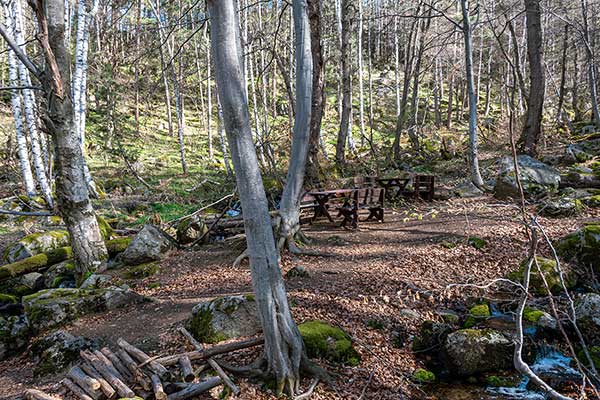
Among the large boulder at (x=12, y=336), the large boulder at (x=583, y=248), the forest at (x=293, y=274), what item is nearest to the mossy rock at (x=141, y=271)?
the forest at (x=293, y=274)

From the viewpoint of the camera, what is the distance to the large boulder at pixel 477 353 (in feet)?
16.6

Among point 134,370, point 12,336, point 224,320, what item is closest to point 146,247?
point 12,336

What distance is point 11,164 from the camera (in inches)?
645

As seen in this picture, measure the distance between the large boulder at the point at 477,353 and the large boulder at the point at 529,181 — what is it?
6243mm

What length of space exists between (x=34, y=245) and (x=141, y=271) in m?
3.57

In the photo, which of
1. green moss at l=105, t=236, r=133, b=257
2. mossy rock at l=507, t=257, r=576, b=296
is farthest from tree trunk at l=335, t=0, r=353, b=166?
mossy rock at l=507, t=257, r=576, b=296

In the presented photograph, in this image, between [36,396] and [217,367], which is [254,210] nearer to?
[217,367]

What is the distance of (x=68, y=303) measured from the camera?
6.06 metres

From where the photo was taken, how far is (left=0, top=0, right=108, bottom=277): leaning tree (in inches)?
278

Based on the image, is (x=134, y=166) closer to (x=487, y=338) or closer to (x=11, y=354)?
(x=11, y=354)

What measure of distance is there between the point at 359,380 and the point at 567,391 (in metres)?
2.55

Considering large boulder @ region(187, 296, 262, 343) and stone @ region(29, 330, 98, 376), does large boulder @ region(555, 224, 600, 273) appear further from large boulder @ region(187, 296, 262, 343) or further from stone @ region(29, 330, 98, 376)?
stone @ region(29, 330, 98, 376)

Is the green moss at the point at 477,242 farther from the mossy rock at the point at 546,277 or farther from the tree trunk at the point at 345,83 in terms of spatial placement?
the tree trunk at the point at 345,83

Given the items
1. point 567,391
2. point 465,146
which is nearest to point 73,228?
point 567,391
